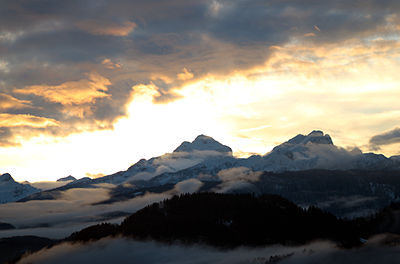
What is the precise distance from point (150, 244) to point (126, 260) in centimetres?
2300

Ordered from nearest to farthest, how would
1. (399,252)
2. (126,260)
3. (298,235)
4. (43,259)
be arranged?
(399,252) < (126,260) < (298,235) < (43,259)

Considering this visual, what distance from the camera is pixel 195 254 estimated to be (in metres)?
154

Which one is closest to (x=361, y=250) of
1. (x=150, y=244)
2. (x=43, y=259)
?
(x=150, y=244)

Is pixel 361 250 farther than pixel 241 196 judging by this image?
No

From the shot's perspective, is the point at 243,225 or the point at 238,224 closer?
the point at 243,225

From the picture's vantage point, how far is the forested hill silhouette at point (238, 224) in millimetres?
164875

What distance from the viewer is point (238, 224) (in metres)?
179

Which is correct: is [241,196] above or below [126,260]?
above

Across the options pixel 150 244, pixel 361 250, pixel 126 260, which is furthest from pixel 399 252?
pixel 150 244

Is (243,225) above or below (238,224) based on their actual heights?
below

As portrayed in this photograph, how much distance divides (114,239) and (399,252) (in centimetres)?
12199

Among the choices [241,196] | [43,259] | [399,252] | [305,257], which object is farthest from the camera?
[241,196]

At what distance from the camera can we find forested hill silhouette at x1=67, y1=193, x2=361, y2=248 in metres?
165

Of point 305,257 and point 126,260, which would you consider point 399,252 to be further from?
point 126,260
